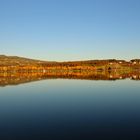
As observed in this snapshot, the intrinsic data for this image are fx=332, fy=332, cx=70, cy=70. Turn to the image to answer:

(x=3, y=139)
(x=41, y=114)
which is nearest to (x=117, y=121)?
(x=41, y=114)

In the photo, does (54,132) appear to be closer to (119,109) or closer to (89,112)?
(89,112)

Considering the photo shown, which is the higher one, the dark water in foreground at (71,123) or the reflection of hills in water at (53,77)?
the dark water in foreground at (71,123)

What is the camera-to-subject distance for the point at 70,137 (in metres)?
16.9

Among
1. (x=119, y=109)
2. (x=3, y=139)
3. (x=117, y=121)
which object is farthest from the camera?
(x=119, y=109)

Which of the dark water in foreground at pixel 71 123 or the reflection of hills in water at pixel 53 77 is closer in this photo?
the dark water in foreground at pixel 71 123

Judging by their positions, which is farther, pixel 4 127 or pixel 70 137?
pixel 4 127

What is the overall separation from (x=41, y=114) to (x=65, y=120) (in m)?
3.33

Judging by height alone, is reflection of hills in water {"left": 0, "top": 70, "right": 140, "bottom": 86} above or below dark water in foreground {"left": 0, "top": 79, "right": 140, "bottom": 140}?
below

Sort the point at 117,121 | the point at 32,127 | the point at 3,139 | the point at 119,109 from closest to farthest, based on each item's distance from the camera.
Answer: the point at 3,139 < the point at 32,127 < the point at 117,121 < the point at 119,109

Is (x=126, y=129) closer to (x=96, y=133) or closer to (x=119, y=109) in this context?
(x=96, y=133)

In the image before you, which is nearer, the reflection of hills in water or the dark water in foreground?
the dark water in foreground

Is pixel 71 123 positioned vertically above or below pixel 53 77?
above

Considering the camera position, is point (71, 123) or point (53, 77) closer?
point (71, 123)

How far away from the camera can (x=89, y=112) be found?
2528 centimetres
